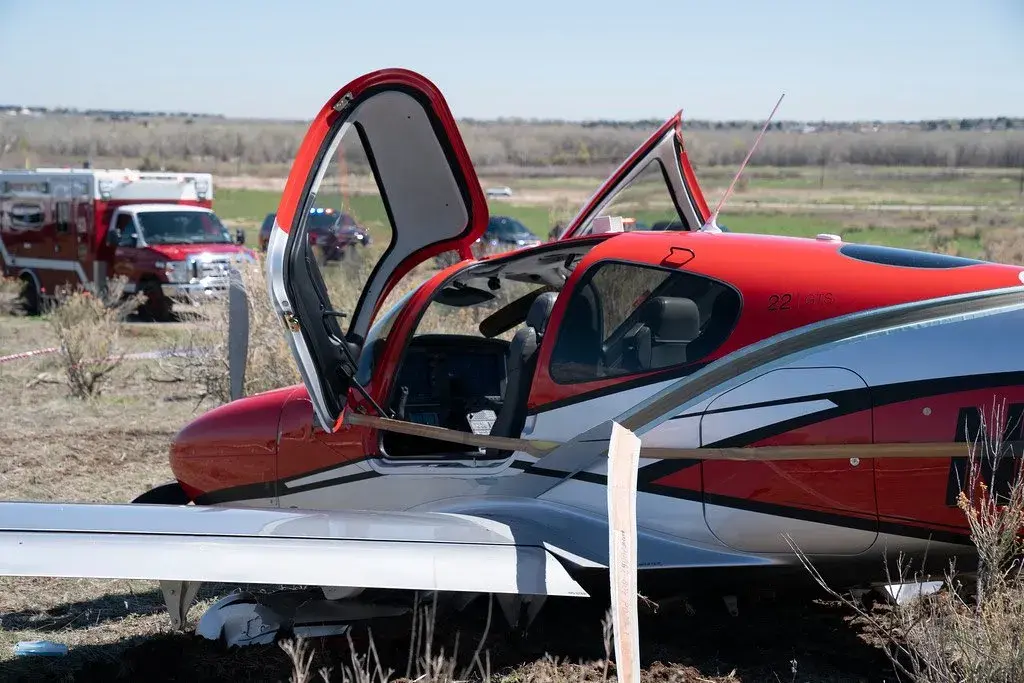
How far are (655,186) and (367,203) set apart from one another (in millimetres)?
1823

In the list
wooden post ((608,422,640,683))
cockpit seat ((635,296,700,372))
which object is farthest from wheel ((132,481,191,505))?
wooden post ((608,422,640,683))

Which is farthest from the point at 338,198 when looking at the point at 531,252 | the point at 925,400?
the point at 925,400

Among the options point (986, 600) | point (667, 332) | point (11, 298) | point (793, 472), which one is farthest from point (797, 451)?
point (11, 298)

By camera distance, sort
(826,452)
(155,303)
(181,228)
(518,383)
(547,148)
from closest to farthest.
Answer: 1. (826,452)
2. (518,383)
3. (155,303)
4. (181,228)
5. (547,148)

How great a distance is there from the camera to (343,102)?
5.04 m

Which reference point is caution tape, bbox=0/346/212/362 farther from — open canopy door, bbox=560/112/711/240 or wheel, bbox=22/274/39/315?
open canopy door, bbox=560/112/711/240

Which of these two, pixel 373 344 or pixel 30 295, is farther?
pixel 30 295

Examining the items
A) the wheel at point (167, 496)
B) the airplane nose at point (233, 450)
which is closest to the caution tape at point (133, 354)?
the wheel at point (167, 496)

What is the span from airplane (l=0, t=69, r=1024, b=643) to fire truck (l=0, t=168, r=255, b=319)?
14596 mm

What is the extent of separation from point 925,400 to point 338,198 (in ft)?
9.49

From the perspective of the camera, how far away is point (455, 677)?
4.68 m

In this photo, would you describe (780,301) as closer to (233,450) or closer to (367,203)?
(367,203)

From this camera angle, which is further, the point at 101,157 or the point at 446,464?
the point at 101,157

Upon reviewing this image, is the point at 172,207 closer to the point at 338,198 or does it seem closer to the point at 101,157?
the point at 338,198
